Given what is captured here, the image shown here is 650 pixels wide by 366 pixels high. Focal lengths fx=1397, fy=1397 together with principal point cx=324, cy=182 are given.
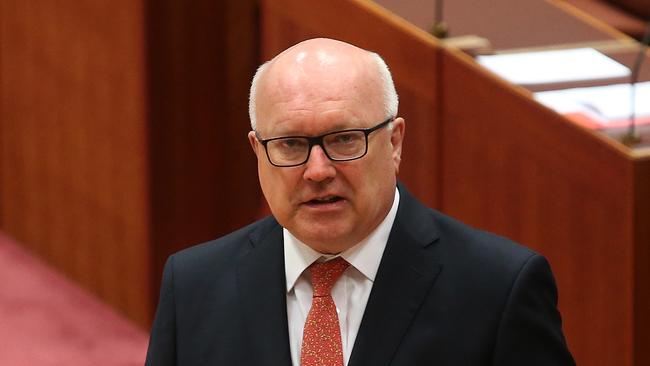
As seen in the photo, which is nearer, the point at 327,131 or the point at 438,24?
the point at 327,131

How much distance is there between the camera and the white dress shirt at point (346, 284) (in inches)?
40.4

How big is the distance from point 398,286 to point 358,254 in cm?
4

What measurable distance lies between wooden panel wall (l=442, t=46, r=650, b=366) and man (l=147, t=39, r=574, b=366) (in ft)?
1.95

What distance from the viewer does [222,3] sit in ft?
7.83

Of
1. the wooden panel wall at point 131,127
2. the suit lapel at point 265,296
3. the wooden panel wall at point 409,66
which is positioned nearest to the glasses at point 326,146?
the suit lapel at point 265,296

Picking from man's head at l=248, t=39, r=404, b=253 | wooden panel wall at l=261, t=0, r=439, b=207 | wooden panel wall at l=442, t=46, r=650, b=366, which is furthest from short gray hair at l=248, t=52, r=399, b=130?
wooden panel wall at l=261, t=0, r=439, b=207

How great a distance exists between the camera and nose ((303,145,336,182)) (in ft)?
3.16

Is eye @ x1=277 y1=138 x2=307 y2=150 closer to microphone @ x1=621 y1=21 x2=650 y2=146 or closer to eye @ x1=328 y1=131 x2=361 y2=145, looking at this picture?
eye @ x1=328 y1=131 x2=361 y2=145

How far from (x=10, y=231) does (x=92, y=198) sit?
32 centimetres

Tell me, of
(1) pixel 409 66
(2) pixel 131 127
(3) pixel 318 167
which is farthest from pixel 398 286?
(2) pixel 131 127

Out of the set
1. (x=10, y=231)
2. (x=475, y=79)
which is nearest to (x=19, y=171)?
(x=10, y=231)

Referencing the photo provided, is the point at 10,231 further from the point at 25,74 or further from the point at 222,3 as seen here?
the point at 222,3

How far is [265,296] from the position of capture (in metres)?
1.05

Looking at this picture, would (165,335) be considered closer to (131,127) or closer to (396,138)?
(396,138)
